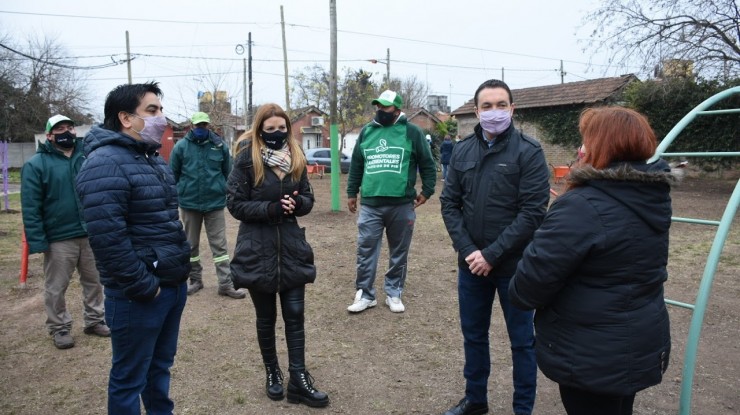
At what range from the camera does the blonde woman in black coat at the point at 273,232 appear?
3.25 meters

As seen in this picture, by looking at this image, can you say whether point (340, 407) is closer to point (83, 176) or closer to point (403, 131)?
point (83, 176)

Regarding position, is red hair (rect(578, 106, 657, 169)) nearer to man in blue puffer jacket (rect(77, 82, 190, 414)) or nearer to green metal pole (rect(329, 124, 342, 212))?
man in blue puffer jacket (rect(77, 82, 190, 414))

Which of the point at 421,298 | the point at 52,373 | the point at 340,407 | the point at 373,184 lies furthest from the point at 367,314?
the point at 52,373

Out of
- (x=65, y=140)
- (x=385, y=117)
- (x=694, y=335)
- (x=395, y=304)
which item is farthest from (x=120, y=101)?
(x=395, y=304)

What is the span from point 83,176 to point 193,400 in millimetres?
1701

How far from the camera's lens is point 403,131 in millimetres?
4891

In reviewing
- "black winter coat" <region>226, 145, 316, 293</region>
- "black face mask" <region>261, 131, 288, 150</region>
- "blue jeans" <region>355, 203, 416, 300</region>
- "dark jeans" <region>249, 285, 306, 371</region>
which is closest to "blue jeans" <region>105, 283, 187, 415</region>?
"black winter coat" <region>226, 145, 316, 293</region>

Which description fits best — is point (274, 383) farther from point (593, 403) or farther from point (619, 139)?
point (619, 139)

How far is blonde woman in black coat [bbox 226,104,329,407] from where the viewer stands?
325cm

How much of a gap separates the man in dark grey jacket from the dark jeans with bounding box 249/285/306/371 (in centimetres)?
101

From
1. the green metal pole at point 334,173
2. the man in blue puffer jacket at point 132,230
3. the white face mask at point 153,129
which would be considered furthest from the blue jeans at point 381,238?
the green metal pole at point 334,173

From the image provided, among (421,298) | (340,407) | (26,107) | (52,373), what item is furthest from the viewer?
(26,107)

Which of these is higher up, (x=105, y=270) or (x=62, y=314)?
(x=105, y=270)

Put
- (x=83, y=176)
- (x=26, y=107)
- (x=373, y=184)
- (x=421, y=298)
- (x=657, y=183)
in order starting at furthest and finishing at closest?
1. (x=26, y=107)
2. (x=421, y=298)
3. (x=373, y=184)
4. (x=83, y=176)
5. (x=657, y=183)
